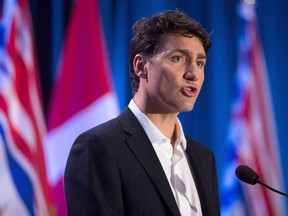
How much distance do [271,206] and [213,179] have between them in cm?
122

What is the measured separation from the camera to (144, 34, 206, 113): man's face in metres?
1.28

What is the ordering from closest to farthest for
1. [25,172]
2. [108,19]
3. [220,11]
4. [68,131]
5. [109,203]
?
[109,203], [25,172], [68,131], [108,19], [220,11]

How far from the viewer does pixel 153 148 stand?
1289mm

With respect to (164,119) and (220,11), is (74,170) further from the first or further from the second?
(220,11)

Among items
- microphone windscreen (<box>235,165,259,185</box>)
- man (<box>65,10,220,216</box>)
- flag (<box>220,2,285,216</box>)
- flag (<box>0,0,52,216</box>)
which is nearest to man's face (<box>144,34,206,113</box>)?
man (<box>65,10,220,216</box>)

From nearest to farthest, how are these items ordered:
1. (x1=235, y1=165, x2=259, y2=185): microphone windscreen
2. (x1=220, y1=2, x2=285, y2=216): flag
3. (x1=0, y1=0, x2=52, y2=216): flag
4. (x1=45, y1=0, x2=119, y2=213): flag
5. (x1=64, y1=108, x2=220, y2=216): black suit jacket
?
(x1=64, y1=108, x2=220, y2=216): black suit jacket
(x1=235, y1=165, x2=259, y2=185): microphone windscreen
(x1=0, y1=0, x2=52, y2=216): flag
(x1=45, y1=0, x2=119, y2=213): flag
(x1=220, y1=2, x2=285, y2=216): flag

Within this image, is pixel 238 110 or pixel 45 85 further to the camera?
pixel 238 110

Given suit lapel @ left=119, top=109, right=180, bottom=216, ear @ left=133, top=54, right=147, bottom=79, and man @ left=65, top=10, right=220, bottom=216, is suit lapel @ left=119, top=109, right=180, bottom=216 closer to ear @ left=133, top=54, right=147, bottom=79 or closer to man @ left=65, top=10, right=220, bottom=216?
man @ left=65, top=10, right=220, bottom=216

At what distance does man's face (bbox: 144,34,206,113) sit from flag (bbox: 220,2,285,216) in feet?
4.11

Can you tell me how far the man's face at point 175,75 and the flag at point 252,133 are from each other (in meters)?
1.25

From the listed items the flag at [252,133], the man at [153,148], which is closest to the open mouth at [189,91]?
the man at [153,148]

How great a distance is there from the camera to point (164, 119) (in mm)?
1353

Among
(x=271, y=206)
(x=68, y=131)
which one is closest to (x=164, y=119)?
(x=68, y=131)

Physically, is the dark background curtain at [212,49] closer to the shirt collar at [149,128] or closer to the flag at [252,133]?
the flag at [252,133]
